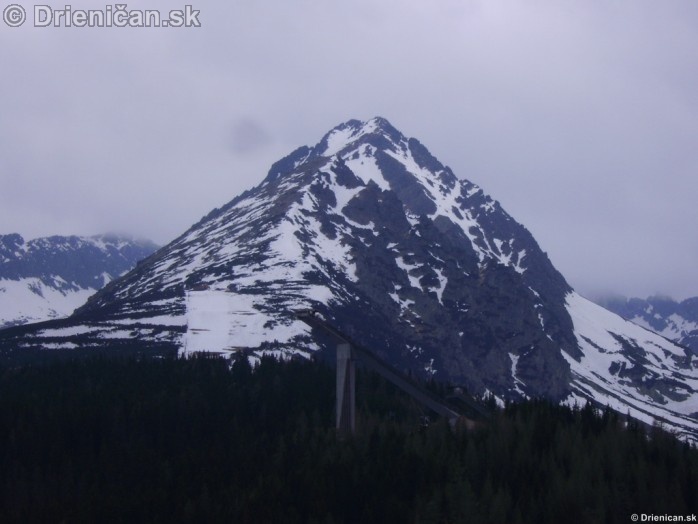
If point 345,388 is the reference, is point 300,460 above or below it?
below

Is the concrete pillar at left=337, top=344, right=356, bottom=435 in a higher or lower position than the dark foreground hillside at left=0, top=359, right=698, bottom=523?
higher

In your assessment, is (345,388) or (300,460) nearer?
(345,388)

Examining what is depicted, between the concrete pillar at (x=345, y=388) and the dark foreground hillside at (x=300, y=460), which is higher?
the concrete pillar at (x=345, y=388)

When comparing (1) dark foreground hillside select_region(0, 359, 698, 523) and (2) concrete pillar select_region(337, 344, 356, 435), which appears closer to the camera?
(1) dark foreground hillside select_region(0, 359, 698, 523)

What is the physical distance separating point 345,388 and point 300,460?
9726 mm

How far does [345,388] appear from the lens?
345 ft

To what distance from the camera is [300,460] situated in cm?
10925

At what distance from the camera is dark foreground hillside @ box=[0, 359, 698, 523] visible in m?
93.1

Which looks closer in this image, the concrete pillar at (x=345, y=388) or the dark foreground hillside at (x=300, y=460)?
the dark foreground hillside at (x=300, y=460)

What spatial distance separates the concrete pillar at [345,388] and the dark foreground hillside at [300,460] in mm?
Result: 1872

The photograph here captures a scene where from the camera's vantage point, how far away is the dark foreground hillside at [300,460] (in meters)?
93.1

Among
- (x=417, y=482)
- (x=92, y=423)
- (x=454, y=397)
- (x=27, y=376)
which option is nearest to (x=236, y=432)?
(x=92, y=423)

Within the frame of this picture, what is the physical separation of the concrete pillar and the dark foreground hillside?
1.87 meters

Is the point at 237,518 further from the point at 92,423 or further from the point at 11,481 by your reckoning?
the point at 92,423
